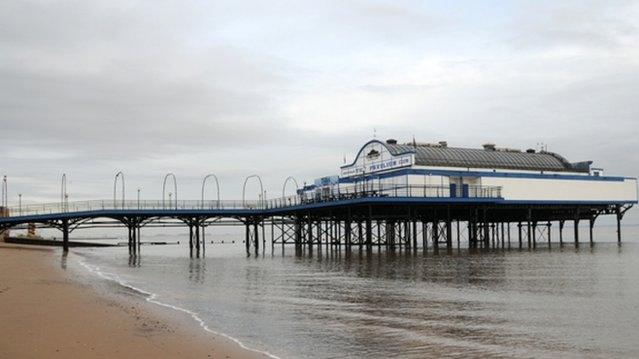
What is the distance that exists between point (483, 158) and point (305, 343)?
5644cm

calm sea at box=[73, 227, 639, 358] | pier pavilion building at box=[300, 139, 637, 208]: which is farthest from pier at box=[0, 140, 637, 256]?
calm sea at box=[73, 227, 639, 358]

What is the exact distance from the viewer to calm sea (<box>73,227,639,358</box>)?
1382cm

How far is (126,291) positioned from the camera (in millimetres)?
25562

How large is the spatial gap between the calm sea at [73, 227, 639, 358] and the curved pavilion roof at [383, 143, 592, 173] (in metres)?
30.1

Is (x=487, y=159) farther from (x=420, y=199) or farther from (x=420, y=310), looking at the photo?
(x=420, y=310)

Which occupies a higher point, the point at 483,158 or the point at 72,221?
the point at 483,158

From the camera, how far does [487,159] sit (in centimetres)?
6762

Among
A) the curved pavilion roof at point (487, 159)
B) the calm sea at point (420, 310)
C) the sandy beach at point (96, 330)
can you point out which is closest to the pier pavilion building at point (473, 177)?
the curved pavilion roof at point (487, 159)

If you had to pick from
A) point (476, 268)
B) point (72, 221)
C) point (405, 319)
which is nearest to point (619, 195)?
point (476, 268)

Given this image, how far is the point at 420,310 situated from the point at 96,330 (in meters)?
9.13

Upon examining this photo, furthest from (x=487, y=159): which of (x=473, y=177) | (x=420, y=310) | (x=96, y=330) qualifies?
(x=96, y=330)

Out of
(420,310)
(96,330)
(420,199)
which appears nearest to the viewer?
(96,330)

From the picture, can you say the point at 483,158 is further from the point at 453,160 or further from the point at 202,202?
the point at 202,202

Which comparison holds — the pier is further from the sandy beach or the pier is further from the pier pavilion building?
the sandy beach
